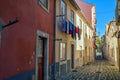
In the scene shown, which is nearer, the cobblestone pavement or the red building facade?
the red building facade

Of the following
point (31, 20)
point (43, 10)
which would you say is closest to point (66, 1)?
point (43, 10)

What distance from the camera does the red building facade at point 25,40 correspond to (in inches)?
215

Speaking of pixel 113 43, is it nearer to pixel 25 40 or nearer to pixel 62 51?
pixel 62 51

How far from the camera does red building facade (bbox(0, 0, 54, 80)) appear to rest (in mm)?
5457

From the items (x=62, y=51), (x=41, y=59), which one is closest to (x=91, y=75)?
(x=62, y=51)

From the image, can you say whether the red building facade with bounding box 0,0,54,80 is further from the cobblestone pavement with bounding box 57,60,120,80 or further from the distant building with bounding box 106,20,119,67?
the distant building with bounding box 106,20,119,67

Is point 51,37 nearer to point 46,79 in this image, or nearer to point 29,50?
point 46,79

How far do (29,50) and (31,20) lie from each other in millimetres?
1052

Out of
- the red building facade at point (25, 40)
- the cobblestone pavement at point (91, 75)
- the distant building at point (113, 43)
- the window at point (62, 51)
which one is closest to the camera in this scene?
the red building facade at point (25, 40)

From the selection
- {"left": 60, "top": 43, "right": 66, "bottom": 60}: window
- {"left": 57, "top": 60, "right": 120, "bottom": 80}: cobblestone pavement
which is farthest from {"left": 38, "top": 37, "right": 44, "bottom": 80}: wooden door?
{"left": 60, "top": 43, "right": 66, "bottom": 60}: window

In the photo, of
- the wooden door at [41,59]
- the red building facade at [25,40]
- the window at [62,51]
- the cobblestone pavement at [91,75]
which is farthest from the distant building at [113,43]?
the wooden door at [41,59]

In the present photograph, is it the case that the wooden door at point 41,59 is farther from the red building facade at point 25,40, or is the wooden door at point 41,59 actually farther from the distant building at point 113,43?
the distant building at point 113,43

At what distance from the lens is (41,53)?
9734 millimetres

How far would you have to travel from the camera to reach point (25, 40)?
22.9 feet
